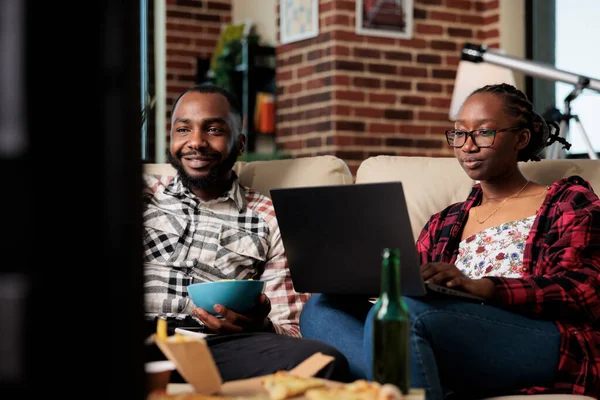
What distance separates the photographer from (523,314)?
5.53 feet

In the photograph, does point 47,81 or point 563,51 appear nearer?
point 47,81

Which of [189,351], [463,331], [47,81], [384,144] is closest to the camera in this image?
[47,81]

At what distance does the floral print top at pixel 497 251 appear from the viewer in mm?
1917

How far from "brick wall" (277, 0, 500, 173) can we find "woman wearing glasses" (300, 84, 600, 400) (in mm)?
2212

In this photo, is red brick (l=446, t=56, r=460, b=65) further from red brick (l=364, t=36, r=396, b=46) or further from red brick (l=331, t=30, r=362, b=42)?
red brick (l=331, t=30, r=362, b=42)

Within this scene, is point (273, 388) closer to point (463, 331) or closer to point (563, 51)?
point (463, 331)

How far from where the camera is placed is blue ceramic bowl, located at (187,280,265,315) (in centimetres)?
170

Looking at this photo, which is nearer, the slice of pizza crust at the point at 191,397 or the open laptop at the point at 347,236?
the slice of pizza crust at the point at 191,397

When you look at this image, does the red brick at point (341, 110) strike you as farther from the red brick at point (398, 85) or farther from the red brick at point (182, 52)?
the red brick at point (182, 52)

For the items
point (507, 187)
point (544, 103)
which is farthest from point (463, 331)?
point (544, 103)

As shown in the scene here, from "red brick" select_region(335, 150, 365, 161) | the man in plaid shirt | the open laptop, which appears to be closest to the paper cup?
the open laptop

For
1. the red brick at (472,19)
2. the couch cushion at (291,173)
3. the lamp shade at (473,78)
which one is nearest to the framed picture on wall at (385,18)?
the red brick at (472,19)

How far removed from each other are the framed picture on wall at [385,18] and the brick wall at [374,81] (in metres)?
0.03

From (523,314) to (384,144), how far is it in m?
2.78
